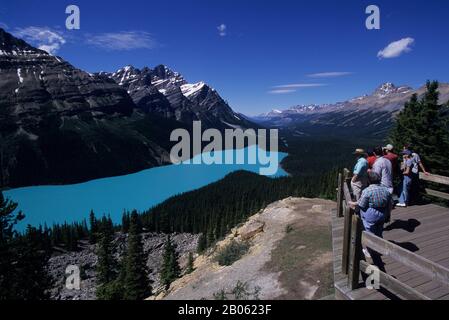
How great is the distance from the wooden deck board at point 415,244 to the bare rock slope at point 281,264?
64.7 inches

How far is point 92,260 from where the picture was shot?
89.3 m

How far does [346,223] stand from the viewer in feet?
28.3

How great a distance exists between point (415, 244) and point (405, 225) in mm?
2056

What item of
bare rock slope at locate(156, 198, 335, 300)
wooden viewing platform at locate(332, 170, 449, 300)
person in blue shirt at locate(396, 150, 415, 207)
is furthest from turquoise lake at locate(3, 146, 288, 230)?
wooden viewing platform at locate(332, 170, 449, 300)

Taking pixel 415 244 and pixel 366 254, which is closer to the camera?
pixel 366 254

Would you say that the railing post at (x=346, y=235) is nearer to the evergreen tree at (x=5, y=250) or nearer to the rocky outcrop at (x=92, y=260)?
the evergreen tree at (x=5, y=250)

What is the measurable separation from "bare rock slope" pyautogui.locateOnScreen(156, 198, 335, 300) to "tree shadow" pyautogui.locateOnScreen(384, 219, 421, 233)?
2.88m

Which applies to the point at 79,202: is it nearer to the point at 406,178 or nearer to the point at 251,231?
the point at 251,231

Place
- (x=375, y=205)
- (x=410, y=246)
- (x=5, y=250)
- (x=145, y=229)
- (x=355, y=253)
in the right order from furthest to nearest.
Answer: (x=145, y=229), (x=5, y=250), (x=410, y=246), (x=375, y=205), (x=355, y=253)

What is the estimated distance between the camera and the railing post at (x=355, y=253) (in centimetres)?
785

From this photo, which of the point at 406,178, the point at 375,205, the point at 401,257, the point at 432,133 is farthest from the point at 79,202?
the point at 401,257

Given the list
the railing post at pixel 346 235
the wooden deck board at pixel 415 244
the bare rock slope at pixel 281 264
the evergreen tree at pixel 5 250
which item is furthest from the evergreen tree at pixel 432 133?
the evergreen tree at pixel 5 250

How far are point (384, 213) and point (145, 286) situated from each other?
147 ft
